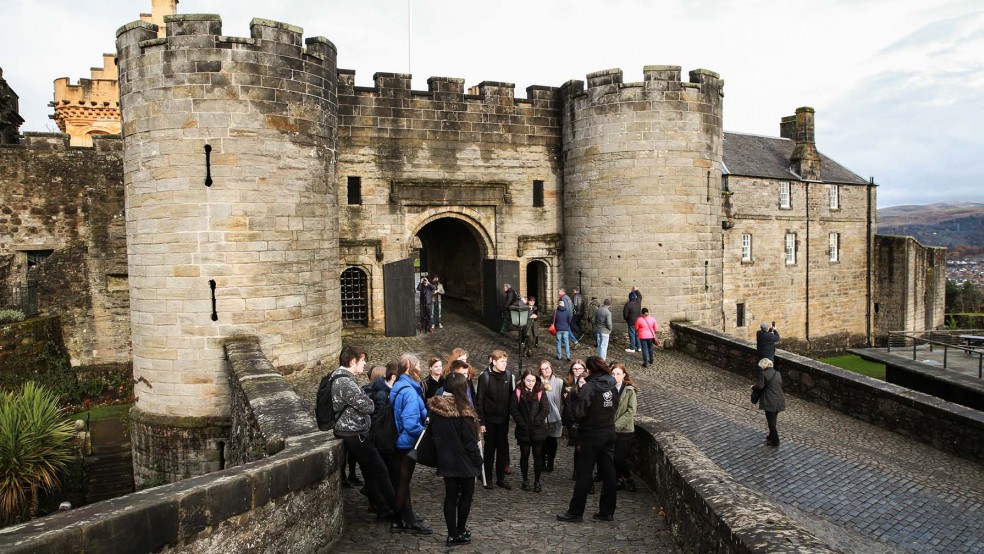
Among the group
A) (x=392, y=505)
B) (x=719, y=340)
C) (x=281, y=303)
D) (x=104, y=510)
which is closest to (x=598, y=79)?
(x=719, y=340)

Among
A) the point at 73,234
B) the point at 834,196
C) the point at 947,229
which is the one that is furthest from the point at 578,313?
the point at 947,229

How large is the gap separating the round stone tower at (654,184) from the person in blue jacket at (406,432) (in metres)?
11.0

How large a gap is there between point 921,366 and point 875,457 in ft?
22.5

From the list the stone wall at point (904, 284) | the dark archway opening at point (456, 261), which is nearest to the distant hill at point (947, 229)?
the stone wall at point (904, 284)

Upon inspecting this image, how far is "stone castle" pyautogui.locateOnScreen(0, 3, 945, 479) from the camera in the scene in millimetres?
11297

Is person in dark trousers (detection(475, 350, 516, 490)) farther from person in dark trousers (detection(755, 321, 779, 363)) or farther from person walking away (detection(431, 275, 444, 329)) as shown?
person walking away (detection(431, 275, 444, 329))

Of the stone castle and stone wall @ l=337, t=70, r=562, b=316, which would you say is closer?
the stone castle

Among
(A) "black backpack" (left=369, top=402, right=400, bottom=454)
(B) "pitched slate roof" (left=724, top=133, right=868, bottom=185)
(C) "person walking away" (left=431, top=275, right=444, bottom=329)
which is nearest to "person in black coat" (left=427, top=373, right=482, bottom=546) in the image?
(A) "black backpack" (left=369, top=402, right=400, bottom=454)

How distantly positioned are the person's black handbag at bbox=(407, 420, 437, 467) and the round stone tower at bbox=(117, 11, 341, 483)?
656 cm

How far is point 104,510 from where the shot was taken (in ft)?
13.2

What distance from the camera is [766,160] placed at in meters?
30.8

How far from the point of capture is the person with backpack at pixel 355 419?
5992 mm

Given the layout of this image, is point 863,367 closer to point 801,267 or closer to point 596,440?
point 801,267

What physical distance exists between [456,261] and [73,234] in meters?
11.4
